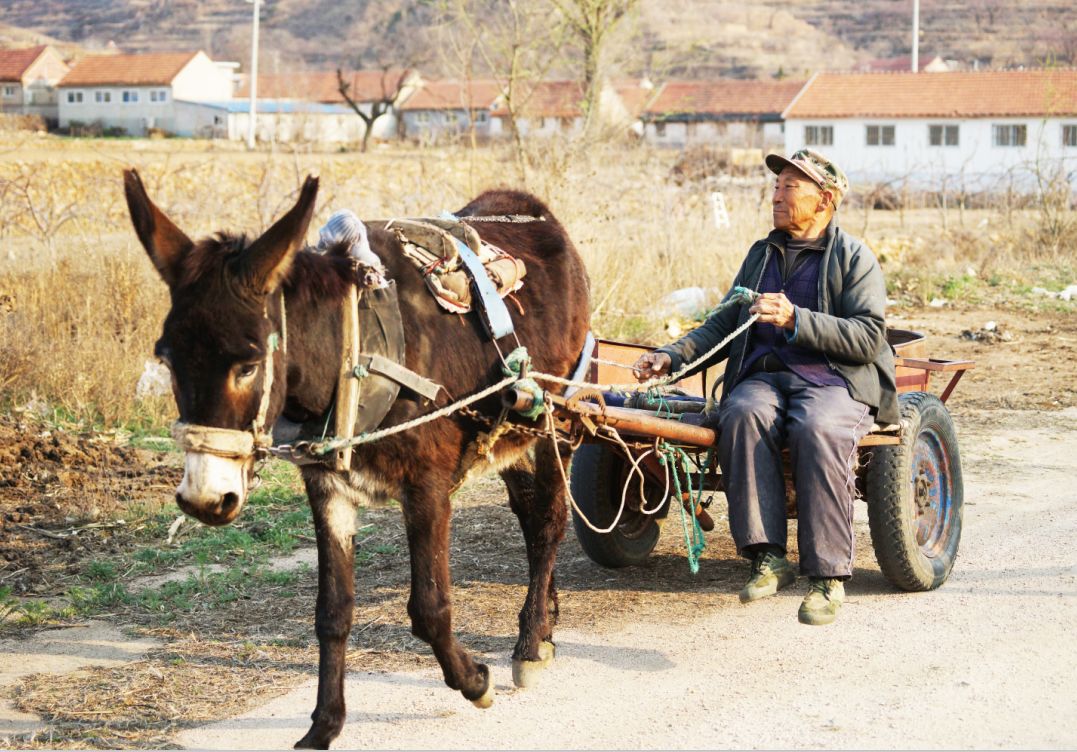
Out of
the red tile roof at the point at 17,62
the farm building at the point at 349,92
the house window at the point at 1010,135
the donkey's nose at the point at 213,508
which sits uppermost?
the red tile roof at the point at 17,62

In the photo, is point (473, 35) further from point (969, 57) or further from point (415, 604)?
point (969, 57)

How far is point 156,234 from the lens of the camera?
358 cm

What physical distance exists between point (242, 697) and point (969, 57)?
105772mm

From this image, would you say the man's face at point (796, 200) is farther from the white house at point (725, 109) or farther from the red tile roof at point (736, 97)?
the red tile roof at point (736, 97)

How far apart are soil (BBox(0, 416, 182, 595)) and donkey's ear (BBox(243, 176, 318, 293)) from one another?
3.01 metres

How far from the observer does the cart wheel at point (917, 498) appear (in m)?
5.31

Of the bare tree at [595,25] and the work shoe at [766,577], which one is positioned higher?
the bare tree at [595,25]

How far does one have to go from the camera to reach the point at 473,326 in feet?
14.4

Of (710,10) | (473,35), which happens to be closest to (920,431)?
(473,35)

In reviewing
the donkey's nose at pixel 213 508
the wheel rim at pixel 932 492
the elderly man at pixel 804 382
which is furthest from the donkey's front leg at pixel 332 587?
the wheel rim at pixel 932 492

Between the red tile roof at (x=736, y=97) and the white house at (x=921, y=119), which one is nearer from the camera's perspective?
the white house at (x=921, y=119)

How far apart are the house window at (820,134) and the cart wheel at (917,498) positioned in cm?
4615

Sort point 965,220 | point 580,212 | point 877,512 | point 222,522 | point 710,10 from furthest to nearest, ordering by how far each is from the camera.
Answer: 1. point 710,10
2. point 965,220
3. point 580,212
4. point 877,512
5. point 222,522

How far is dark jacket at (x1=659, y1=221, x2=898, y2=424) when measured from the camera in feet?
16.1
